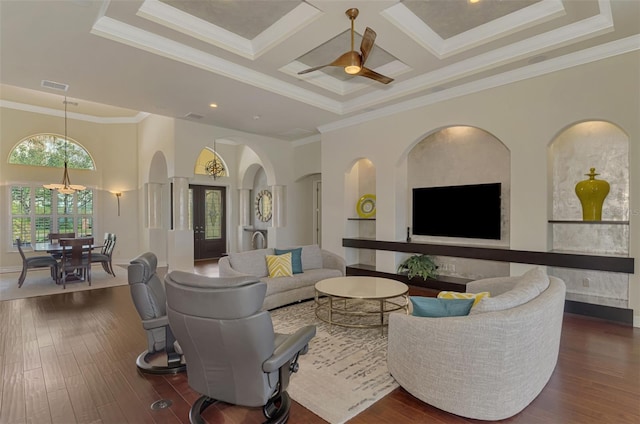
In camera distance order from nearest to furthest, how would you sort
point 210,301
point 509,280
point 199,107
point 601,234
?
1. point 210,301
2. point 509,280
3. point 601,234
4. point 199,107

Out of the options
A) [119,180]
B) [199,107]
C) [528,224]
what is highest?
[199,107]

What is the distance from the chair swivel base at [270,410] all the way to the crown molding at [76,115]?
28.1 ft

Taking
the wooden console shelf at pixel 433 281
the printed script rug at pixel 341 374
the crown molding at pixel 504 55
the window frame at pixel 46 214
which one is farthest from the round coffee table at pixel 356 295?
the window frame at pixel 46 214

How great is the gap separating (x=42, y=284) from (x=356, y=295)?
6765 mm

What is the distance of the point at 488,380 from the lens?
83.4 inches

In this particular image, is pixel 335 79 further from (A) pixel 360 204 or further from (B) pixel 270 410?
(B) pixel 270 410

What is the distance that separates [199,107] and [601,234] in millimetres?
6787

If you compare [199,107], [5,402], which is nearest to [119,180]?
[199,107]

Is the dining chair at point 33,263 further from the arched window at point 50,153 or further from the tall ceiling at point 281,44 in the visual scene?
the tall ceiling at point 281,44

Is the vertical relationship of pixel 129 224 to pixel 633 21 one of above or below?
below

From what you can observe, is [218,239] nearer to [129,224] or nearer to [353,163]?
[129,224]

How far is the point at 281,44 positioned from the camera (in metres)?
4.07

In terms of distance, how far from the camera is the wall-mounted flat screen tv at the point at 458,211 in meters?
5.40

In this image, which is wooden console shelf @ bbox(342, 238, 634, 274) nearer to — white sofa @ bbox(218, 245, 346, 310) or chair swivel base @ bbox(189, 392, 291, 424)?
white sofa @ bbox(218, 245, 346, 310)
